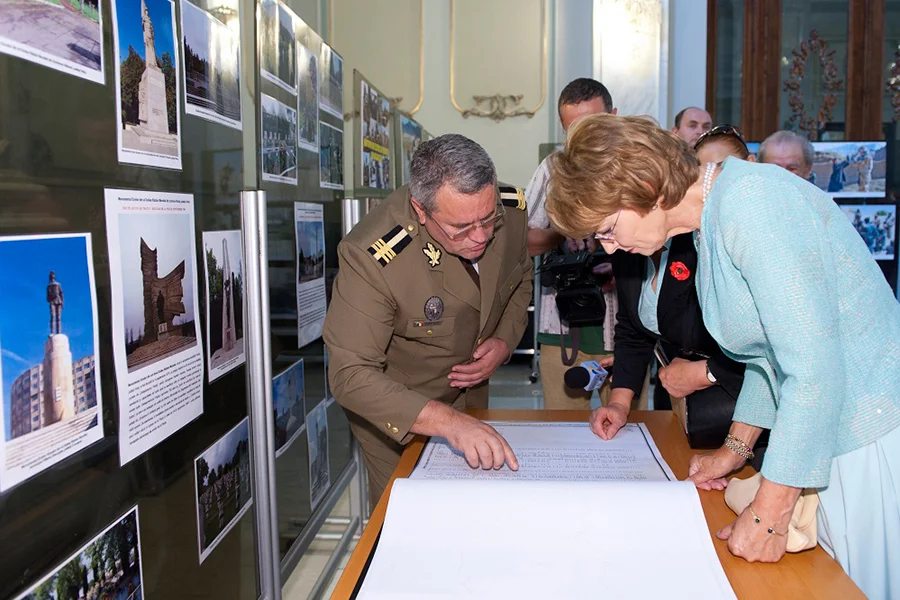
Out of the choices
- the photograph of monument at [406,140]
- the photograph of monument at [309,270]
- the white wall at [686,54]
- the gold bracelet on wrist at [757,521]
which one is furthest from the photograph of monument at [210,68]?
the white wall at [686,54]

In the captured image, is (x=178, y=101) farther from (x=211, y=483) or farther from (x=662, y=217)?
(x=662, y=217)

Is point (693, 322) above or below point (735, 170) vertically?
below

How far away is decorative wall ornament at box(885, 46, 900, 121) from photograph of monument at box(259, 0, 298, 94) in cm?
577

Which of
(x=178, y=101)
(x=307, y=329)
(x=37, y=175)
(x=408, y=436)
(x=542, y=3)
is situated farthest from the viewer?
(x=542, y=3)

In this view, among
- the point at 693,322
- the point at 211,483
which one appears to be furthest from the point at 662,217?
the point at 211,483

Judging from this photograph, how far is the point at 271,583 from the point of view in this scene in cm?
181

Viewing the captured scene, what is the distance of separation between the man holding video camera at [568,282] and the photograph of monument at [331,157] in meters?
0.71

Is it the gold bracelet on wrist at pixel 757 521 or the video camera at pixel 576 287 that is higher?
the video camera at pixel 576 287

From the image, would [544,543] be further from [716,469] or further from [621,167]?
[621,167]

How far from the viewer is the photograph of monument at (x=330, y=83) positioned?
2369 mm

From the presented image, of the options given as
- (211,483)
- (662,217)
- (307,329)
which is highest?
(662,217)

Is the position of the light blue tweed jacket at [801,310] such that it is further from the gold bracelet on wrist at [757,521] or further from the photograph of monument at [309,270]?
the photograph of monument at [309,270]

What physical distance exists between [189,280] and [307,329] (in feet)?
3.07

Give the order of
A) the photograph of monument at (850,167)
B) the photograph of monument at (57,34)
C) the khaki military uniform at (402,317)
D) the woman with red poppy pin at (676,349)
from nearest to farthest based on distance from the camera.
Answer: the photograph of monument at (57,34) < the woman with red poppy pin at (676,349) < the khaki military uniform at (402,317) < the photograph of monument at (850,167)
